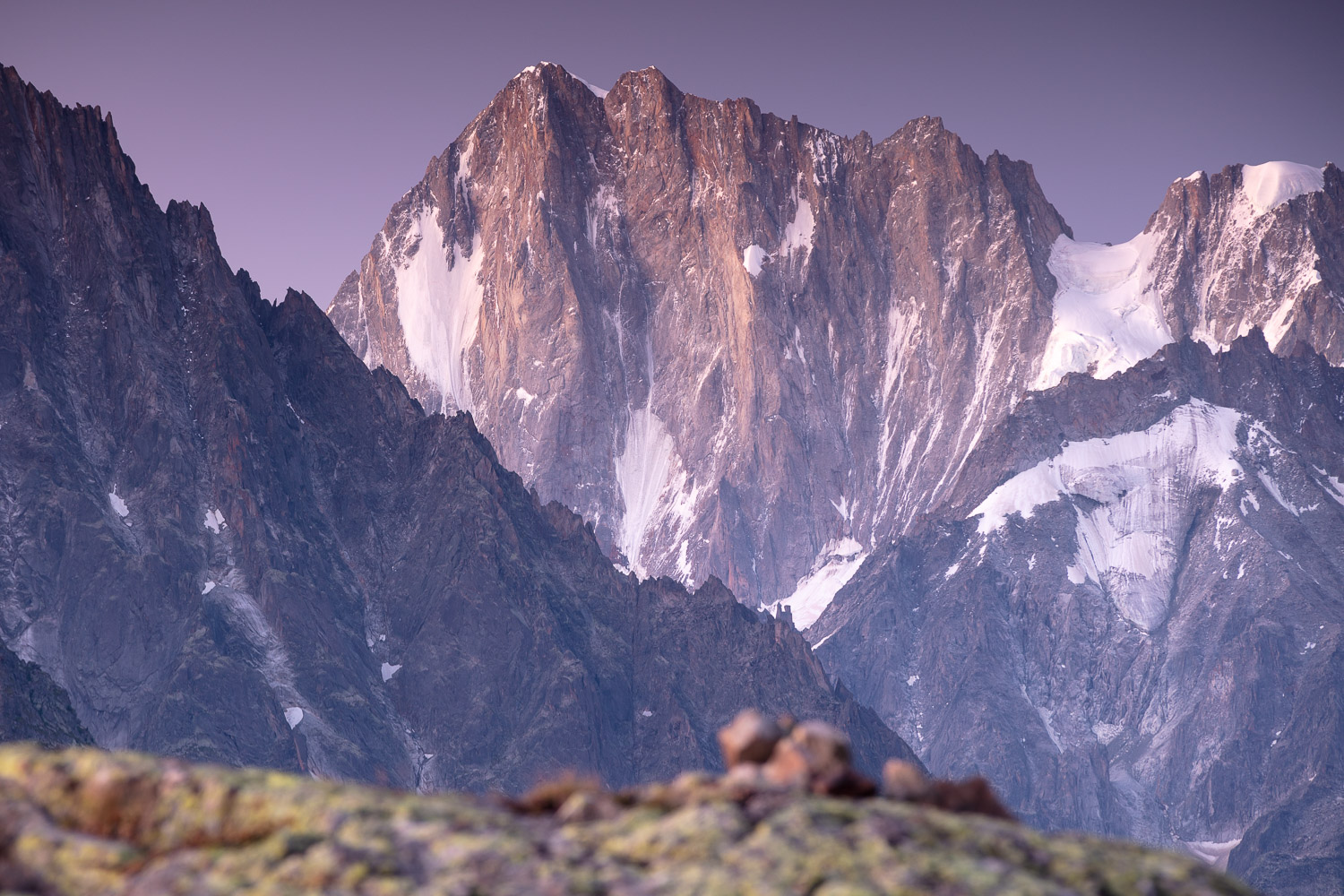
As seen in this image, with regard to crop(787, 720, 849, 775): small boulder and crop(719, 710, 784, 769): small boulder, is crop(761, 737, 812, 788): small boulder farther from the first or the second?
crop(719, 710, 784, 769): small boulder

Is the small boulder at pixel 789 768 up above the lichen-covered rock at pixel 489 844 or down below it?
above

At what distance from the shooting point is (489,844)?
15766mm

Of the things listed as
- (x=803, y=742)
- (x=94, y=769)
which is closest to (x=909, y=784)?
(x=803, y=742)

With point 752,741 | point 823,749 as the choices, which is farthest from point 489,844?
point 823,749

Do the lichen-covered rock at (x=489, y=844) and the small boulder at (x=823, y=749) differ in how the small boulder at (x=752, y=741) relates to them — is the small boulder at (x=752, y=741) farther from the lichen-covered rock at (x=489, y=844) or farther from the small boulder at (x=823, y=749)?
the lichen-covered rock at (x=489, y=844)

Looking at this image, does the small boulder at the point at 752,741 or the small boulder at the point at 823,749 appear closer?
the small boulder at the point at 823,749

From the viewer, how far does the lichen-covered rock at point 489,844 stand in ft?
49.6

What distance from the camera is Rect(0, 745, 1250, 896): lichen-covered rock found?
15.1m

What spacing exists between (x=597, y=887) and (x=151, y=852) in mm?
4534

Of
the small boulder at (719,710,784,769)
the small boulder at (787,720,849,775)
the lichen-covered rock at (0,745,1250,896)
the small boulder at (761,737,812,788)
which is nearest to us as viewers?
the lichen-covered rock at (0,745,1250,896)

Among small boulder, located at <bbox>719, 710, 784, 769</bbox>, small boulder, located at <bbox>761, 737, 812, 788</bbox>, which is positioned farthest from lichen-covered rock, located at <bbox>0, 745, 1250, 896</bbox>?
small boulder, located at <bbox>719, 710, 784, 769</bbox>

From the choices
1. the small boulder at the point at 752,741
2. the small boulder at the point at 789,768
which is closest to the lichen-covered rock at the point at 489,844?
the small boulder at the point at 789,768

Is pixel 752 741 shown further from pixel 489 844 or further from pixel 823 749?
pixel 489 844

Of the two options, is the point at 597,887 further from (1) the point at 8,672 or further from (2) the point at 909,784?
(1) the point at 8,672
